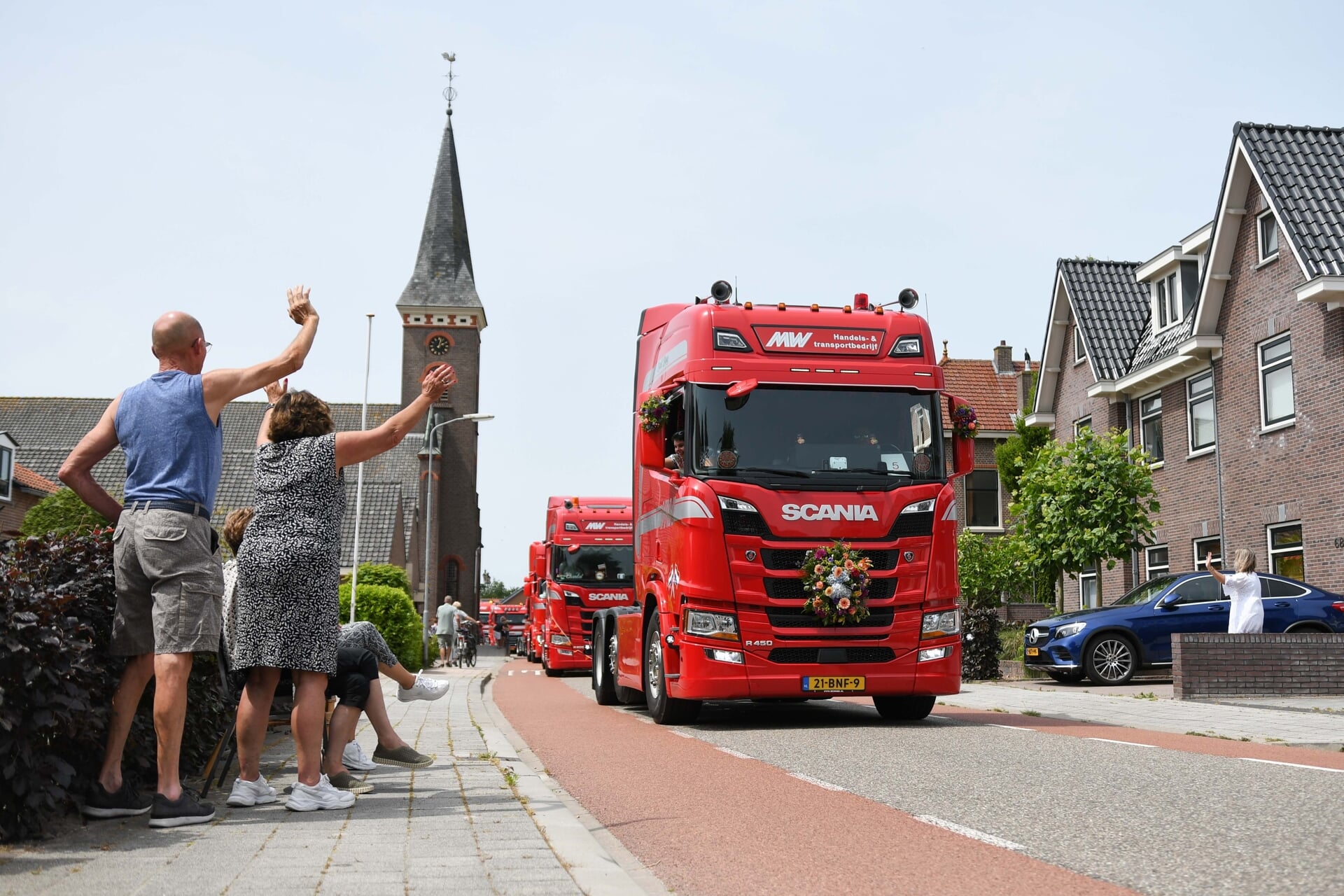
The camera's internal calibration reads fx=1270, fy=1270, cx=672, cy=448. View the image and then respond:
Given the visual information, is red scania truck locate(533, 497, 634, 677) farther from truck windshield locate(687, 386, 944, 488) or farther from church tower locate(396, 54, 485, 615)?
church tower locate(396, 54, 485, 615)

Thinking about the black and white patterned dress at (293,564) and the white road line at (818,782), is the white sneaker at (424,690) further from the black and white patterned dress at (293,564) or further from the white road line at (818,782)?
the white road line at (818,782)

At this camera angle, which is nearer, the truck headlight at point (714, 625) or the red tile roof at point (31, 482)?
the truck headlight at point (714, 625)

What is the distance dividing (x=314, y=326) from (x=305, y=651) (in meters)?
1.57

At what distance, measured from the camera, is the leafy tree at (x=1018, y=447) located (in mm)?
34906

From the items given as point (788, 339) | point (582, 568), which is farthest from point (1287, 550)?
point (788, 339)

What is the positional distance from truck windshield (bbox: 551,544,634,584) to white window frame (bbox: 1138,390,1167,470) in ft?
39.0

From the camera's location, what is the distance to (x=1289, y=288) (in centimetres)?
2273

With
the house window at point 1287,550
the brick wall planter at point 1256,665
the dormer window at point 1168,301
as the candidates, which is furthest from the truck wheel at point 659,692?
the dormer window at point 1168,301

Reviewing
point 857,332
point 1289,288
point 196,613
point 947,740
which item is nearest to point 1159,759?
point 947,740

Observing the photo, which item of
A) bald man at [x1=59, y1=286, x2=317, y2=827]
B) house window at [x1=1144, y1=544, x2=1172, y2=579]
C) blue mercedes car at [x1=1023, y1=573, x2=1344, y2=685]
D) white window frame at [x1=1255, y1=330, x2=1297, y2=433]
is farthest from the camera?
house window at [x1=1144, y1=544, x2=1172, y2=579]

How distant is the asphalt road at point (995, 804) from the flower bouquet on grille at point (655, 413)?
271 cm

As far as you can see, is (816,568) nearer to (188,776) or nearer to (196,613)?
(188,776)

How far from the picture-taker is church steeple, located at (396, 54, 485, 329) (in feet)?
223

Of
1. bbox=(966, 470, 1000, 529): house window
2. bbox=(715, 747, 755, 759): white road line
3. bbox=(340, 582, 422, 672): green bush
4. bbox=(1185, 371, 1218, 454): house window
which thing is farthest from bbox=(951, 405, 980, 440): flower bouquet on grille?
bbox=(966, 470, 1000, 529): house window
